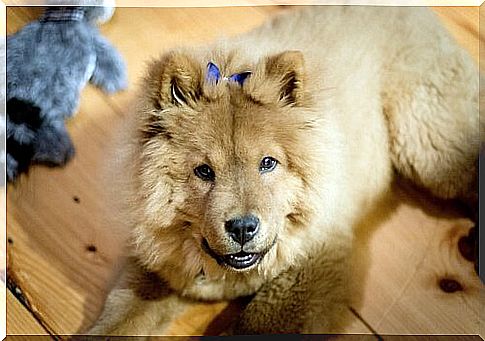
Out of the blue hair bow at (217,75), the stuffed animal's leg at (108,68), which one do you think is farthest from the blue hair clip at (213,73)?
the stuffed animal's leg at (108,68)

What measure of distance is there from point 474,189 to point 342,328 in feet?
1.25

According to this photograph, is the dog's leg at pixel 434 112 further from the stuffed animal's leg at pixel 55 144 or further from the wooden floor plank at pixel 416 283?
the stuffed animal's leg at pixel 55 144

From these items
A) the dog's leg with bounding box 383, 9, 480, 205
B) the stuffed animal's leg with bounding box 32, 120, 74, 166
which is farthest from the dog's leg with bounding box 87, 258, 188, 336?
the dog's leg with bounding box 383, 9, 480, 205

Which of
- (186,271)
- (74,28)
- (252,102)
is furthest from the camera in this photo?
(74,28)

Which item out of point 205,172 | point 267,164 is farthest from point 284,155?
point 205,172

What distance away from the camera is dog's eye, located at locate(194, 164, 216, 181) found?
110 cm

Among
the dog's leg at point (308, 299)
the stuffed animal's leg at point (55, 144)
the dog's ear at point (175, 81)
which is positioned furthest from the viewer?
the stuffed animal's leg at point (55, 144)

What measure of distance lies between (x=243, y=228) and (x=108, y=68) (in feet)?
1.57

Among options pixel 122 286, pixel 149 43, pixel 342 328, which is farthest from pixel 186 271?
pixel 149 43

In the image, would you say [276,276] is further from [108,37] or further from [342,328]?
[108,37]

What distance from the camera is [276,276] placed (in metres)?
1.26

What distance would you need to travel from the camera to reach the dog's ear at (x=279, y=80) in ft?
3.48

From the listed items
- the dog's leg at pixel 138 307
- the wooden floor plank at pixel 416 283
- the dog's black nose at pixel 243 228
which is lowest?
the dog's leg at pixel 138 307

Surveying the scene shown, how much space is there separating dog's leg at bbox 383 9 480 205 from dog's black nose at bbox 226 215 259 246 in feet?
1.37
